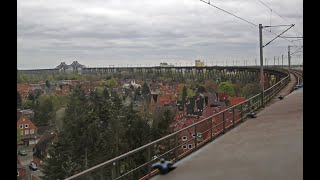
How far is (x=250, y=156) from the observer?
6301 millimetres

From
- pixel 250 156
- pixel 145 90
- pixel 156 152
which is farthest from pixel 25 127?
pixel 145 90

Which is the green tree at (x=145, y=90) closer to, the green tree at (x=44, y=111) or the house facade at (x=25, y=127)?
the green tree at (x=44, y=111)

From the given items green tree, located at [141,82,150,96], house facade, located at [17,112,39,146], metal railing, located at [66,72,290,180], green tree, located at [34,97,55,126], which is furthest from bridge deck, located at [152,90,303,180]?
green tree, located at [141,82,150,96]

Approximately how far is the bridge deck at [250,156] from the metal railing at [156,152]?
9.0 inches

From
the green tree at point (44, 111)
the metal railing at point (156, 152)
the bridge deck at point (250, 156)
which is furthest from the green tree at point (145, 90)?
the bridge deck at point (250, 156)

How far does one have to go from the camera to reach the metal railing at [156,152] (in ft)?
14.0

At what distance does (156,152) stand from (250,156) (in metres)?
1.79

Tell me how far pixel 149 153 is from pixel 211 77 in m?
35.9

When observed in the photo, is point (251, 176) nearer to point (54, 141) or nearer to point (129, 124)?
point (54, 141)

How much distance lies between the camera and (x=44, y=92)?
1125cm

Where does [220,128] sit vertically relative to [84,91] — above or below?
below

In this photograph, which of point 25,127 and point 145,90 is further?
point 145,90

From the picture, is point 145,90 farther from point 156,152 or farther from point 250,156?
point 250,156
